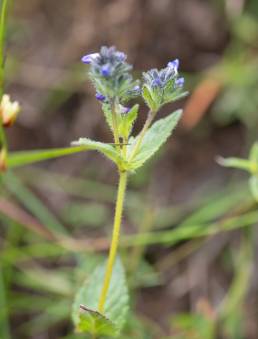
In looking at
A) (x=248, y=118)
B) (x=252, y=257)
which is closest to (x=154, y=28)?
(x=248, y=118)

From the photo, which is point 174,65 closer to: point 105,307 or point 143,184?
point 105,307

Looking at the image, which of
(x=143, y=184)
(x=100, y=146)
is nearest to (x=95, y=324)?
(x=100, y=146)

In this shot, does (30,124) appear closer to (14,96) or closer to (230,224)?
(14,96)

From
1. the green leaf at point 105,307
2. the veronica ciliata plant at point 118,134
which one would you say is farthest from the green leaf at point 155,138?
the green leaf at point 105,307

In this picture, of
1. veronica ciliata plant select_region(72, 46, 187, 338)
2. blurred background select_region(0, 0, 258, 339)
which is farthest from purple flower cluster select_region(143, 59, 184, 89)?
blurred background select_region(0, 0, 258, 339)

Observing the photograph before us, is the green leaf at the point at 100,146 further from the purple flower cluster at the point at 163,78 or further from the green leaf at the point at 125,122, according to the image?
the purple flower cluster at the point at 163,78

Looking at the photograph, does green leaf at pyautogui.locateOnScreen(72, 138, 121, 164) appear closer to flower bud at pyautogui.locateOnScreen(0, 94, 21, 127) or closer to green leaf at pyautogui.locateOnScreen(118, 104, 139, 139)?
green leaf at pyautogui.locateOnScreen(118, 104, 139, 139)
